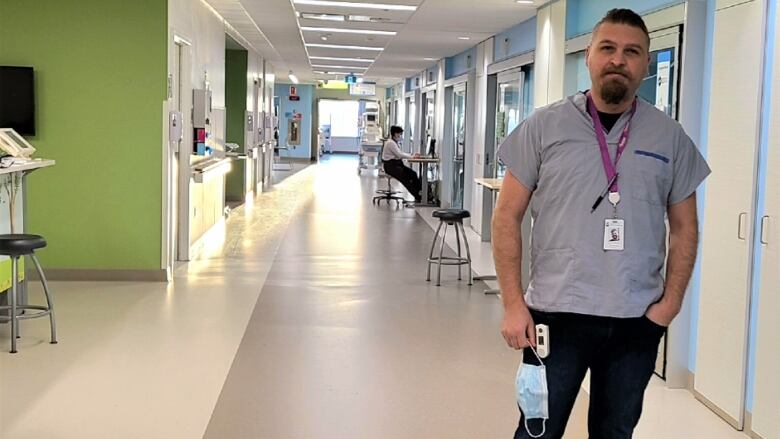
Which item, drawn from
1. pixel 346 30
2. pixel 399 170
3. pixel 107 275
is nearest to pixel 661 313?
pixel 107 275

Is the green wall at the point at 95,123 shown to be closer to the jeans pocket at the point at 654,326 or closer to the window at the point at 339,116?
the jeans pocket at the point at 654,326

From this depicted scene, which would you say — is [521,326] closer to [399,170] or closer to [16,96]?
[16,96]

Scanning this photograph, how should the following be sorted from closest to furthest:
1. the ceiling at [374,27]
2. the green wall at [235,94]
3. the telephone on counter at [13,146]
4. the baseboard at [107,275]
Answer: the telephone on counter at [13,146] → the baseboard at [107,275] → the ceiling at [374,27] → the green wall at [235,94]

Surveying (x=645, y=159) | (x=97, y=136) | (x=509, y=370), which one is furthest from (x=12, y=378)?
(x=645, y=159)

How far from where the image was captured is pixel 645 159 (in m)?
2.45

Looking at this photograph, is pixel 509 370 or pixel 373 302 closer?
pixel 509 370

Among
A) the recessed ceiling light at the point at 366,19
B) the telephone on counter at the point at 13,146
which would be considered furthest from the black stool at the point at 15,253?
the recessed ceiling light at the point at 366,19

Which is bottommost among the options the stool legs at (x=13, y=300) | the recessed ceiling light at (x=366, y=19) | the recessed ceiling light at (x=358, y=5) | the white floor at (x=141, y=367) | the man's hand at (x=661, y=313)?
the white floor at (x=141, y=367)

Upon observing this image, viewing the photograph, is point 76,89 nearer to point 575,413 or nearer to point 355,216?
point 575,413

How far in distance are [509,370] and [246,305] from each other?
2.41 m

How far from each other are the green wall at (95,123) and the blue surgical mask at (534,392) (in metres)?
5.73

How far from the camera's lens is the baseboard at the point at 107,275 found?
24.7 ft

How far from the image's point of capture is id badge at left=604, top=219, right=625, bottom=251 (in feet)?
7.91

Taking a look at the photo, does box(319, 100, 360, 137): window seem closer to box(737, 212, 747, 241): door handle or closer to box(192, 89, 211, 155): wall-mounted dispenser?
box(192, 89, 211, 155): wall-mounted dispenser
